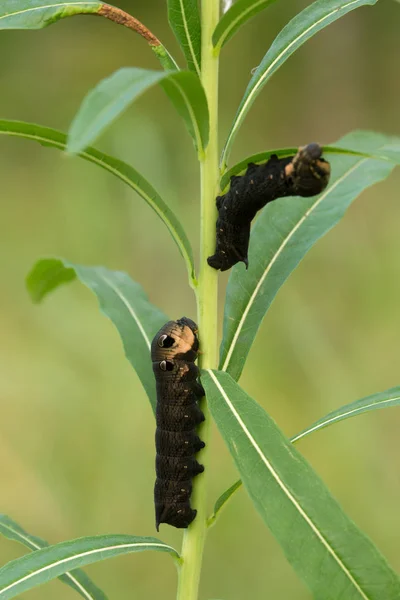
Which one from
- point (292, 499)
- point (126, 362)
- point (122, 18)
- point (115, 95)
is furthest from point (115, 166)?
point (126, 362)

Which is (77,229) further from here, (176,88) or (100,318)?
(176,88)

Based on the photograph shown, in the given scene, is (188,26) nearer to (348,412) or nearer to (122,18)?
(122,18)

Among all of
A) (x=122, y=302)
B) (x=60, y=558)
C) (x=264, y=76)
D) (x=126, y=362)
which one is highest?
(x=264, y=76)

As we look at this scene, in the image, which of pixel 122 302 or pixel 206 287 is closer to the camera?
pixel 206 287

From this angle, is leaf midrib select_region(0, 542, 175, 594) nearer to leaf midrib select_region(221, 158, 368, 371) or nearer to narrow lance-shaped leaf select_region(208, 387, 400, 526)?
narrow lance-shaped leaf select_region(208, 387, 400, 526)

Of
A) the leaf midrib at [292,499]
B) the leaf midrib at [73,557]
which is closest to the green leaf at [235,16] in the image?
the leaf midrib at [292,499]
